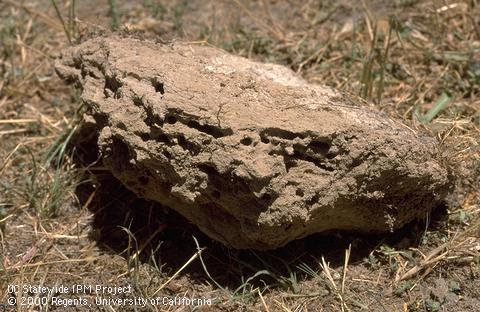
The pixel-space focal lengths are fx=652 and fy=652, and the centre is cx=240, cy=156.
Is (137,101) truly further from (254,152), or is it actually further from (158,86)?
(254,152)

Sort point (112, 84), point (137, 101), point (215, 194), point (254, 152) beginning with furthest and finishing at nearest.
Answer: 1. point (112, 84)
2. point (137, 101)
3. point (215, 194)
4. point (254, 152)

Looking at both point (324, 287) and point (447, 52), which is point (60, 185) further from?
point (447, 52)

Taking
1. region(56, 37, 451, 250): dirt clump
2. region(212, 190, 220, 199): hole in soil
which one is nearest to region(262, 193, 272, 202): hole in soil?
region(56, 37, 451, 250): dirt clump

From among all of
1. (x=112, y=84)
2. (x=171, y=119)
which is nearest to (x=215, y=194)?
(x=171, y=119)

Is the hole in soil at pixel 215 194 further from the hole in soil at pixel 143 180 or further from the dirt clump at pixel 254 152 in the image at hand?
the hole in soil at pixel 143 180

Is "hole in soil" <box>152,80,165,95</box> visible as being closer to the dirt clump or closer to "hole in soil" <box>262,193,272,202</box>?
the dirt clump

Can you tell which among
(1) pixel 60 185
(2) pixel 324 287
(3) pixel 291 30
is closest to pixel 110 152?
(1) pixel 60 185

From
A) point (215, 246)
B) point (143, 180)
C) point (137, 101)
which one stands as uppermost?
point (137, 101)
